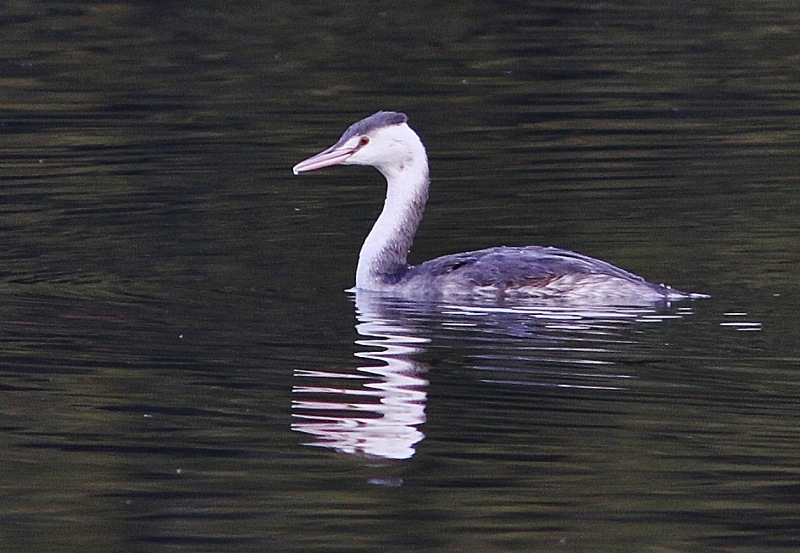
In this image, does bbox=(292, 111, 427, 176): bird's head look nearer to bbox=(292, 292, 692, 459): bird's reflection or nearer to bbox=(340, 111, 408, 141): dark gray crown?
bbox=(340, 111, 408, 141): dark gray crown

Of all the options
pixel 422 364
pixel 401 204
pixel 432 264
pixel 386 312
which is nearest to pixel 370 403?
pixel 422 364

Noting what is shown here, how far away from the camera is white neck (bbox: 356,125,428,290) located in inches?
472

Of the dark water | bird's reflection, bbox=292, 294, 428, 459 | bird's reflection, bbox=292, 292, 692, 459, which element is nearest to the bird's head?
the dark water

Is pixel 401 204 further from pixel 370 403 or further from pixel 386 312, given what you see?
pixel 370 403

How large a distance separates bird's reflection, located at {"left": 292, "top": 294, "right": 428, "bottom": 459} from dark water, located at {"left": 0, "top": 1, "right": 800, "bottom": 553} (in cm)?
2

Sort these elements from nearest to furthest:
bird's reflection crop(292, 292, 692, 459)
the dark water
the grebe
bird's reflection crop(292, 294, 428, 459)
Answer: the dark water, bird's reflection crop(292, 294, 428, 459), bird's reflection crop(292, 292, 692, 459), the grebe

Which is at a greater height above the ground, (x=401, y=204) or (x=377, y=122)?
(x=377, y=122)

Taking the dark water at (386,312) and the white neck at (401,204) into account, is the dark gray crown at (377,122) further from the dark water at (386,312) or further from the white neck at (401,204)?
the dark water at (386,312)

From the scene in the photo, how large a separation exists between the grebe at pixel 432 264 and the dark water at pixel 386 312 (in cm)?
19

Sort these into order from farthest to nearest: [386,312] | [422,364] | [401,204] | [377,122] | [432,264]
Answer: [401,204] < [377,122] < [432,264] < [386,312] < [422,364]

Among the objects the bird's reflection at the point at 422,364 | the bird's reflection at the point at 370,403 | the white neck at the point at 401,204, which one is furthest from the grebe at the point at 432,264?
the bird's reflection at the point at 370,403

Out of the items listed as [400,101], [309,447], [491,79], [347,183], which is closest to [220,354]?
[309,447]

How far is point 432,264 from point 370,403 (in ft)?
8.05

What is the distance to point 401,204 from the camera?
12.2 metres
